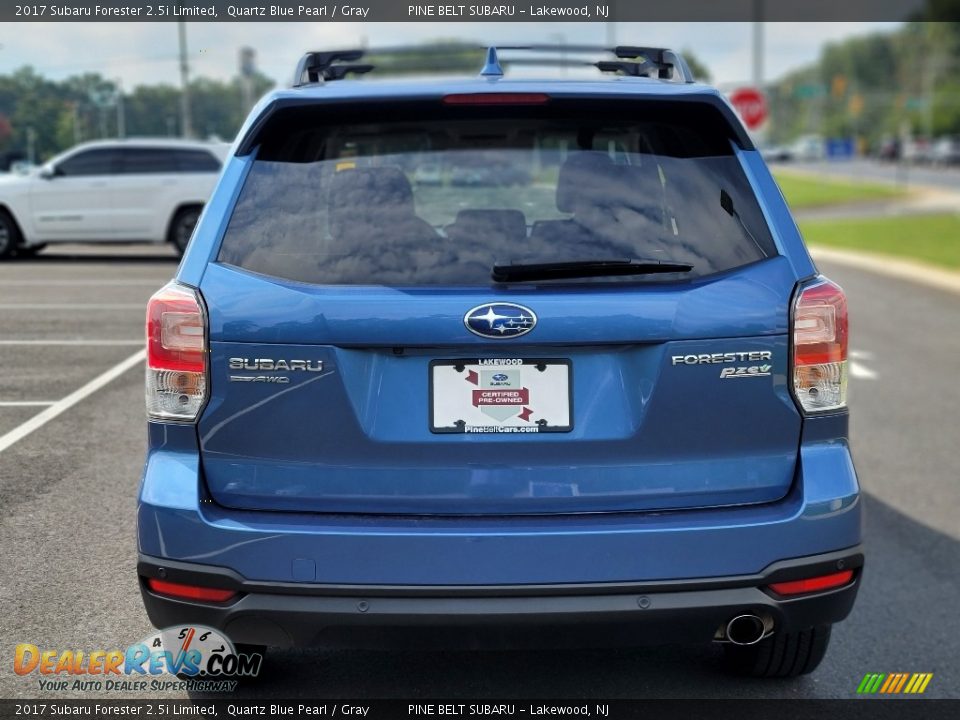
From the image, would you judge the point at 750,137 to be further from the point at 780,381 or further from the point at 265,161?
the point at 265,161

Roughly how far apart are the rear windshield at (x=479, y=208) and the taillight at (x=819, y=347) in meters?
0.18

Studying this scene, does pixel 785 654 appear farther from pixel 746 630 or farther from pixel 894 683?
pixel 746 630

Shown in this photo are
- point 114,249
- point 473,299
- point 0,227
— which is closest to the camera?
point 473,299

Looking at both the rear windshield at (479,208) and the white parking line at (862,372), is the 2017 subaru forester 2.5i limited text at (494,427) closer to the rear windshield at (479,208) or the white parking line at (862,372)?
the rear windshield at (479,208)

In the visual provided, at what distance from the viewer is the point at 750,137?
11.3ft

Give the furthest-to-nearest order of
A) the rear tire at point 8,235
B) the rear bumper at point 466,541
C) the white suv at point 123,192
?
the white suv at point 123,192
the rear tire at point 8,235
the rear bumper at point 466,541

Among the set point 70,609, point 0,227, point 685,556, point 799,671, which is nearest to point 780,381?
point 685,556

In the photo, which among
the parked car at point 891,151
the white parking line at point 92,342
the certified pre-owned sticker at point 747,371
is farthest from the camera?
the parked car at point 891,151

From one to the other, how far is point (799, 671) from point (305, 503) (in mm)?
1710

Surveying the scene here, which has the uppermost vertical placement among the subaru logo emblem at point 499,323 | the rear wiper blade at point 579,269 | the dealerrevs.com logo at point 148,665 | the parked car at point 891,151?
the rear wiper blade at point 579,269

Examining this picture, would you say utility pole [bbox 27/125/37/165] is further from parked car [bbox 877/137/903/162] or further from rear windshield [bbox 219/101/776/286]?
parked car [bbox 877/137/903/162]

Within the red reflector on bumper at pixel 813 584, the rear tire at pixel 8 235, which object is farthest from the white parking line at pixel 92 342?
the rear tire at pixel 8 235

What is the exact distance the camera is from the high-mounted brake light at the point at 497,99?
133 inches

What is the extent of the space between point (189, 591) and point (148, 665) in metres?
0.87
